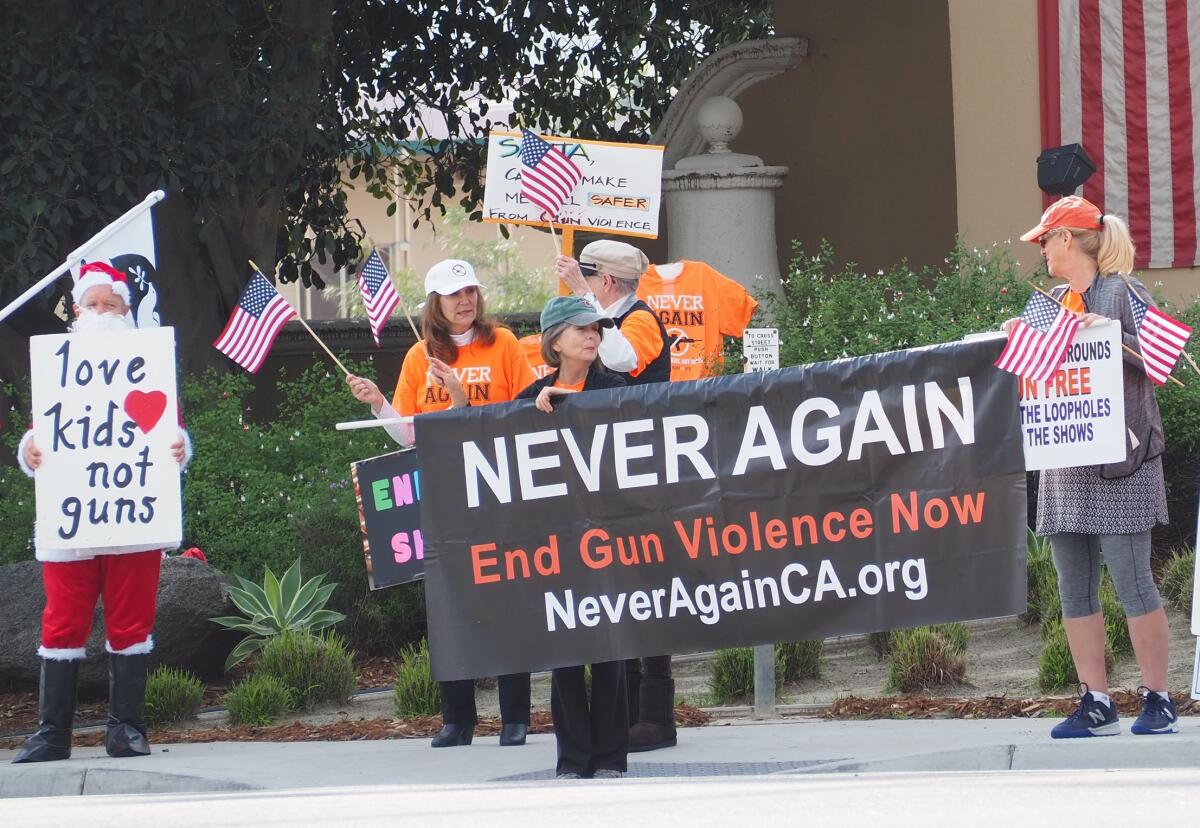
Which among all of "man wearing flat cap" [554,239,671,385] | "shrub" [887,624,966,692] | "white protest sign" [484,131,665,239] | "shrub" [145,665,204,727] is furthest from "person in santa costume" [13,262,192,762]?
"shrub" [887,624,966,692]

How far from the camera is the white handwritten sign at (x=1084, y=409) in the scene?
7125 mm

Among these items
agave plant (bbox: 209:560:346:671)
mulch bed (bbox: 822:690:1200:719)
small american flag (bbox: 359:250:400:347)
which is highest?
small american flag (bbox: 359:250:400:347)

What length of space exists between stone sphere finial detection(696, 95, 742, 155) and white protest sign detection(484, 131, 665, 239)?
393cm

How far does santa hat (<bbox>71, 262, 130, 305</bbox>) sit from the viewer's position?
8.23 m

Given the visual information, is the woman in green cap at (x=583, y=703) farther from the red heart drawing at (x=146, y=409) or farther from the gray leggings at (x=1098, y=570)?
the red heart drawing at (x=146, y=409)

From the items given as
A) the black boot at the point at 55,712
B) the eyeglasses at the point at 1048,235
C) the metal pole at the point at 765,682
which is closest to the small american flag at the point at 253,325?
the black boot at the point at 55,712

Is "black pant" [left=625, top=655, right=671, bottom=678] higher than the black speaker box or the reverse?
the reverse

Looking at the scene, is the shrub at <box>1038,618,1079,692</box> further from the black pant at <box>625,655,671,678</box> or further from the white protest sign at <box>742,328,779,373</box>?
the black pant at <box>625,655,671,678</box>

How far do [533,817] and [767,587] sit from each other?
5.56 ft

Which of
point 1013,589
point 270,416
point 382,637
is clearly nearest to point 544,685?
point 382,637

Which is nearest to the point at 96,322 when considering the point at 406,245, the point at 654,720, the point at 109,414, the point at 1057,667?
the point at 109,414

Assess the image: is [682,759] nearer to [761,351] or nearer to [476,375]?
[476,375]

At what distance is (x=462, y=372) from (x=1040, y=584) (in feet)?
12.2

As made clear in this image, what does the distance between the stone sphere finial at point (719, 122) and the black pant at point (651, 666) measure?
25.2 ft
